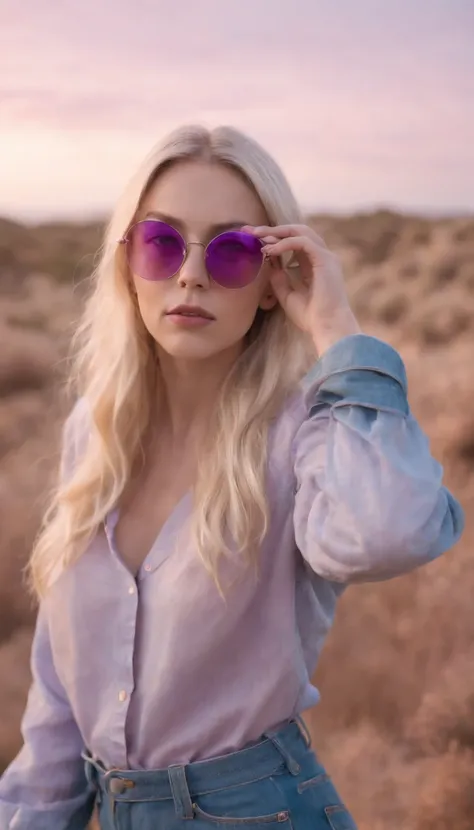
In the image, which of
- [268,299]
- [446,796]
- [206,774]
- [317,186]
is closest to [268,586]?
→ [206,774]

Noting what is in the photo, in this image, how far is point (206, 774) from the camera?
73 centimetres

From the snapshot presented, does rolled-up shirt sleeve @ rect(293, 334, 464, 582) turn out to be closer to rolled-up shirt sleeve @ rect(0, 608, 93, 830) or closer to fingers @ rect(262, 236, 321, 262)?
fingers @ rect(262, 236, 321, 262)

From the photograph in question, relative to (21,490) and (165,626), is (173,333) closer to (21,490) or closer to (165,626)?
(165,626)

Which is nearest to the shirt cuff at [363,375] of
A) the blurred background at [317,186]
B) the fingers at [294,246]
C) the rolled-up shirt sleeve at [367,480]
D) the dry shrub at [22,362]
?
the rolled-up shirt sleeve at [367,480]

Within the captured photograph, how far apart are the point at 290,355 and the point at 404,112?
1122 mm

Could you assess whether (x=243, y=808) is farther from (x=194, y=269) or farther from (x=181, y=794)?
(x=194, y=269)

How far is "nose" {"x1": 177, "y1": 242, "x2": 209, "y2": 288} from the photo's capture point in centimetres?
75

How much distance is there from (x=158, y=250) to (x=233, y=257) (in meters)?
0.07

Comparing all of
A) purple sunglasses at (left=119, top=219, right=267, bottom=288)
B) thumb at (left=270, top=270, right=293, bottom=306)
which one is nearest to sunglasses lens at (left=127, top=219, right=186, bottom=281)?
purple sunglasses at (left=119, top=219, right=267, bottom=288)

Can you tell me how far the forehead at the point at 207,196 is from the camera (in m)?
0.76

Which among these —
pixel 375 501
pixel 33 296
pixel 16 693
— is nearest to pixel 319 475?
pixel 375 501

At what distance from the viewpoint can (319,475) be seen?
2.27ft

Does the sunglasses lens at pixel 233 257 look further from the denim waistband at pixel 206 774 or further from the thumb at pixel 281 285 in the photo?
the denim waistband at pixel 206 774

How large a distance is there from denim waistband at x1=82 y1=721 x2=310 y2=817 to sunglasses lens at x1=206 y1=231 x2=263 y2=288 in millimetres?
428
